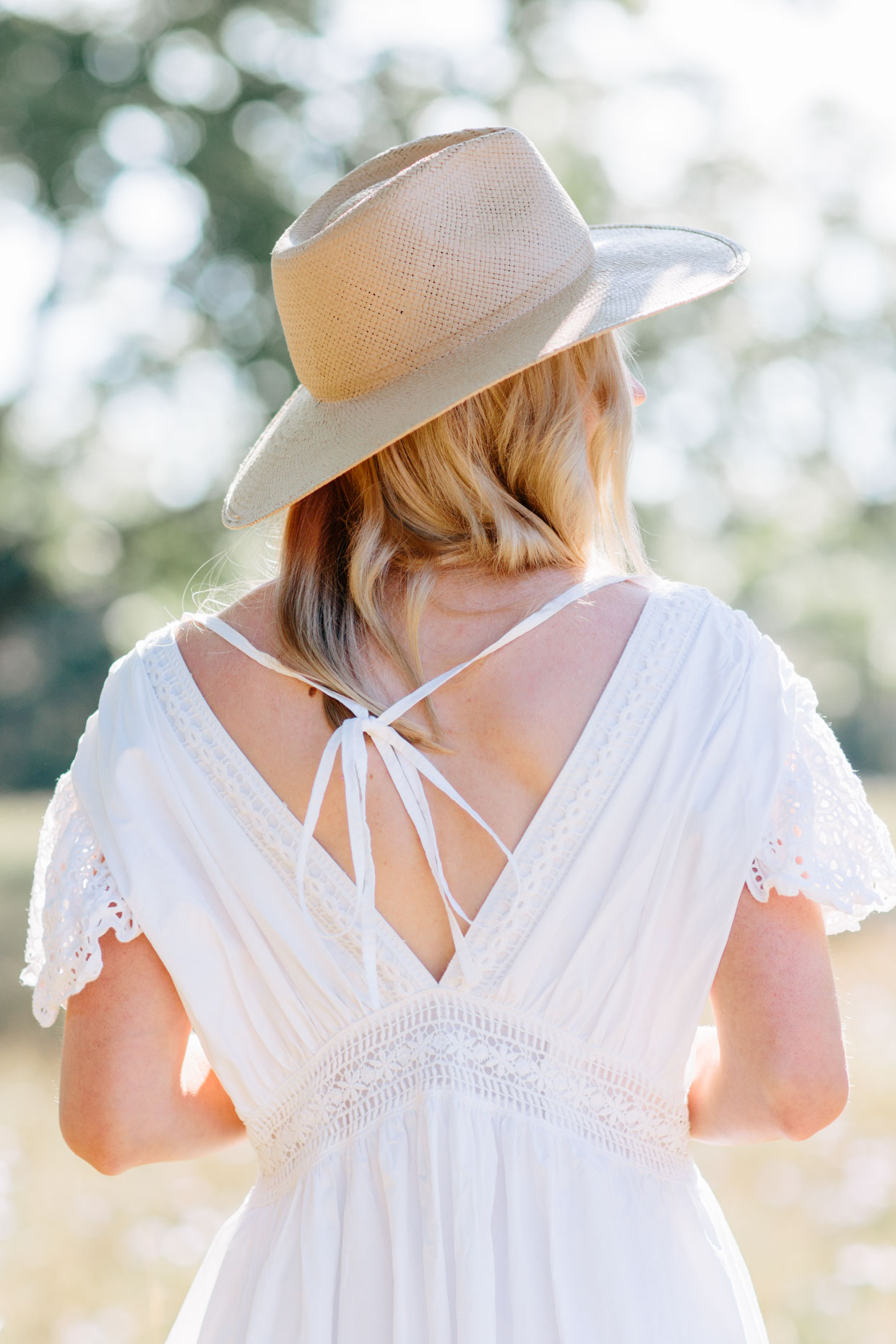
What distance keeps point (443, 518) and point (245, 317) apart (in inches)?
321

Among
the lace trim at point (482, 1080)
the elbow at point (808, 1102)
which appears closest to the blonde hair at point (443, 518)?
the lace trim at point (482, 1080)

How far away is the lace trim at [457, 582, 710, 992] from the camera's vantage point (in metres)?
1.44

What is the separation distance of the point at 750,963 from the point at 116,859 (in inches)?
29.9

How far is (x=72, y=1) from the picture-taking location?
28.8 feet

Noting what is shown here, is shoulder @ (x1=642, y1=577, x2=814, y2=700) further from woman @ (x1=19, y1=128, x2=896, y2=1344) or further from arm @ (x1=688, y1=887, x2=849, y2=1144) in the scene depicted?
arm @ (x1=688, y1=887, x2=849, y2=1144)

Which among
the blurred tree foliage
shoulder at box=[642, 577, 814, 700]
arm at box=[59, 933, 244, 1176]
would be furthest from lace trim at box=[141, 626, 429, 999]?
the blurred tree foliage

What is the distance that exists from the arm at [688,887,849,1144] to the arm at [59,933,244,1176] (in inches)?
26.8

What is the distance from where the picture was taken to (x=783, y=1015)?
1.46 meters

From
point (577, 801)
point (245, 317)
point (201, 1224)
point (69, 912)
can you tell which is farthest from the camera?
point (245, 317)

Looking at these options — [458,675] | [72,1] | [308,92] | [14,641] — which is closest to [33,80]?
[72,1]

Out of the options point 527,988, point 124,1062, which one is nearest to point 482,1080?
point 527,988

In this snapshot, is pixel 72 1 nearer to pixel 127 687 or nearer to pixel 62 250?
pixel 62 250

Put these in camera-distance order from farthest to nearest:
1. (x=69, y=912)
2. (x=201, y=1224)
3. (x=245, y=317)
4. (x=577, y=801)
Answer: (x=245, y=317)
(x=201, y=1224)
(x=69, y=912)
(x=577, y=801)

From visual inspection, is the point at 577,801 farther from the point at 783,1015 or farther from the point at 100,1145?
the point at 100,1145
